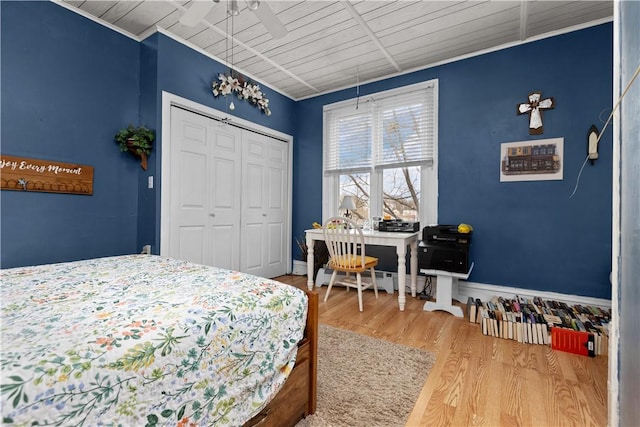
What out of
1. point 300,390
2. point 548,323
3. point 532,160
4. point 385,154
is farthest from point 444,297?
point 300,390

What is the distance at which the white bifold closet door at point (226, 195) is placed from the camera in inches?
117

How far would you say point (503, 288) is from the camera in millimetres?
2967

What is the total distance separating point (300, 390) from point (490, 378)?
1188 mm

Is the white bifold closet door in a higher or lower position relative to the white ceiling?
lower

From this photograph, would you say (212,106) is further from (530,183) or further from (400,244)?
(530,183)

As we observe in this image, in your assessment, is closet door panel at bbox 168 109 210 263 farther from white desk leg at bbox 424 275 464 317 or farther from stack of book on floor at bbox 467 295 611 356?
stack of book on floor at bbox 467 295 611 356

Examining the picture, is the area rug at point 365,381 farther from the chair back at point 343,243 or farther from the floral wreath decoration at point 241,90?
the floral wreath decoration at point 241,90

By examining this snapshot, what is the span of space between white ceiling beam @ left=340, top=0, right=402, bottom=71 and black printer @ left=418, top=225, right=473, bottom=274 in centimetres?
191

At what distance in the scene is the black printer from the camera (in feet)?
9.00

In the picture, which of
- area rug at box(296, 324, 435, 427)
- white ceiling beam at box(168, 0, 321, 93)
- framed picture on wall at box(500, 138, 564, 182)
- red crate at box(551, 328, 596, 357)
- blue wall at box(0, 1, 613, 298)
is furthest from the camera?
framed picture on wall at box(500, 138, 564, 182)

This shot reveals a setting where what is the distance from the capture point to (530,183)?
2846 mm

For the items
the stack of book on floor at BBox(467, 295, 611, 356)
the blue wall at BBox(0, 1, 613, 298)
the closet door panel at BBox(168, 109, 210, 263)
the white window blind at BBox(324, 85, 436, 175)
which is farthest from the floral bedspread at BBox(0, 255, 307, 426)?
the white window blind at BBox(324, 85, 436, 175)

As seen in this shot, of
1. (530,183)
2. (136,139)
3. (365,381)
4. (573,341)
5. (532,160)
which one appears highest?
(136,139)

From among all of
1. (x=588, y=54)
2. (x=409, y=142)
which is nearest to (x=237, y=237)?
(x=409, y=142)
